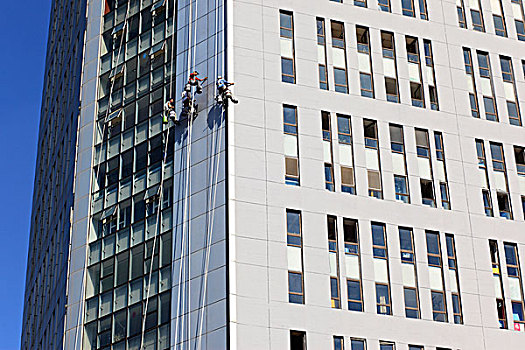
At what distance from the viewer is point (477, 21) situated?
5922 cm

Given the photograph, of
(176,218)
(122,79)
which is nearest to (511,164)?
(176,218)

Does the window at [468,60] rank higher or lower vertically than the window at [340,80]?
higher

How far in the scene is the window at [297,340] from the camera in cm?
4506

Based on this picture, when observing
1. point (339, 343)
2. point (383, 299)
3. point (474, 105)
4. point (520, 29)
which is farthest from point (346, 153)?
point (520, 29)

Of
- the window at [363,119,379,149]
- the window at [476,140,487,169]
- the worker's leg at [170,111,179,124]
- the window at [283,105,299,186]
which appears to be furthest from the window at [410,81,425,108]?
the worker's leg at [170,111,179,124]

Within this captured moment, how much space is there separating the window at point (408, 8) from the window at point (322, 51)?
5991 mm

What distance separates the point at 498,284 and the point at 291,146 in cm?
1369

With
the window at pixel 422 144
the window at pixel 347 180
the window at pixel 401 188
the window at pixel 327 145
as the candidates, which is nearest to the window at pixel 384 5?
the window at pixel 422 144

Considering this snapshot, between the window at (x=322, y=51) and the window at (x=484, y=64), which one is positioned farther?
the window at (x=484, y=64)

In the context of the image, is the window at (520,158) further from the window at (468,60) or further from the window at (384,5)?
the window at (384,5)

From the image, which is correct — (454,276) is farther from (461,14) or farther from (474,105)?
(461,14)

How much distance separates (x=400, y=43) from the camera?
5603 centimetres

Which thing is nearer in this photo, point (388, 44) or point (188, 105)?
point (188, 105)

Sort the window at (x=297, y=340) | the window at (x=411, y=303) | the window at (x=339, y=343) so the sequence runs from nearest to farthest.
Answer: the window at (x=297, y=340) < the window at (x=339, y=343) < the window at (x=411, y=303)
